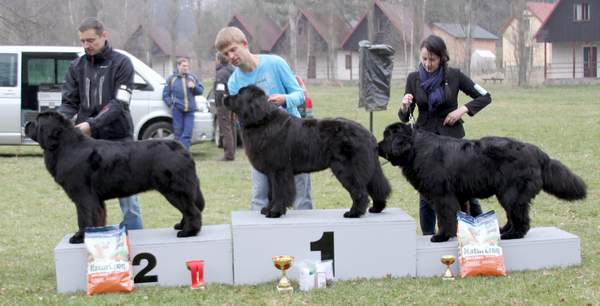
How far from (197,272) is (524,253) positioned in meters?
2.54

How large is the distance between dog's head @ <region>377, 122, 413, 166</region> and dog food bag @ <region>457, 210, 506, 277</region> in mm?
634

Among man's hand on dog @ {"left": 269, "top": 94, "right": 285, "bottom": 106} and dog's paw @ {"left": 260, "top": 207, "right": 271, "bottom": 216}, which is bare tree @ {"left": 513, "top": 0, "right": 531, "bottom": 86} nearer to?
man's hand on dog @ {"left": 269, "top": 94, "right": 285, "bottom": 106}

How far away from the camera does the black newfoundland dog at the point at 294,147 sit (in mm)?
5289

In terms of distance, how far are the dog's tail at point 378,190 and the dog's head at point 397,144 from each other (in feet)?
0.44

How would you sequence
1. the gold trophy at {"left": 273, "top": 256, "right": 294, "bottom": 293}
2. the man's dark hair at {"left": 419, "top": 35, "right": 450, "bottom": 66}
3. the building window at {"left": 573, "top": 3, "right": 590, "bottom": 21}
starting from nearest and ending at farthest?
1. the gold trophy at {"left": 273, "top": 256, "right": 294, "bottom": 293}
2. the man's dark hair at {"left": 419, "top": 35, "right": 450, "bottom": 66}
3. the building window at {"left": 573, "top": 3, "right": 590, "bottom": 21}

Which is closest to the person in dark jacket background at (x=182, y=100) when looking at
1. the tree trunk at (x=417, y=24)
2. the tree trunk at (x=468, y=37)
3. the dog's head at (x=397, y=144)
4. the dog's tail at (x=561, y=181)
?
the dog's head at (x=397, y=144)

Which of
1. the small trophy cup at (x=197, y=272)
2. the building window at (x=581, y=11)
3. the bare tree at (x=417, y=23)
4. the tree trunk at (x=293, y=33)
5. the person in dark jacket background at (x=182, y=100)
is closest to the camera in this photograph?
the small trophy cup at (x=197, y=272)

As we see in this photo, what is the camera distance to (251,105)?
5.22 m

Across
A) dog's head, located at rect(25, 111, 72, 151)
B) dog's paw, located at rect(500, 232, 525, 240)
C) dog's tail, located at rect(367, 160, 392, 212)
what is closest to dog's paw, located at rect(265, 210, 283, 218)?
dog's tail, located at rect(367, 160, 392, 212)

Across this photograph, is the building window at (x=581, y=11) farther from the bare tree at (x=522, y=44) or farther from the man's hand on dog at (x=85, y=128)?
the man's hand on dog at (x=85, y=128)

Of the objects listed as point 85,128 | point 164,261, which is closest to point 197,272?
point 164,261

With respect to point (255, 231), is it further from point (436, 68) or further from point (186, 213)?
point (436, 68)

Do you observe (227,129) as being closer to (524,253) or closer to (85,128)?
(85,128)

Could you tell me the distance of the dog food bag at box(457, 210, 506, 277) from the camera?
5.25m
